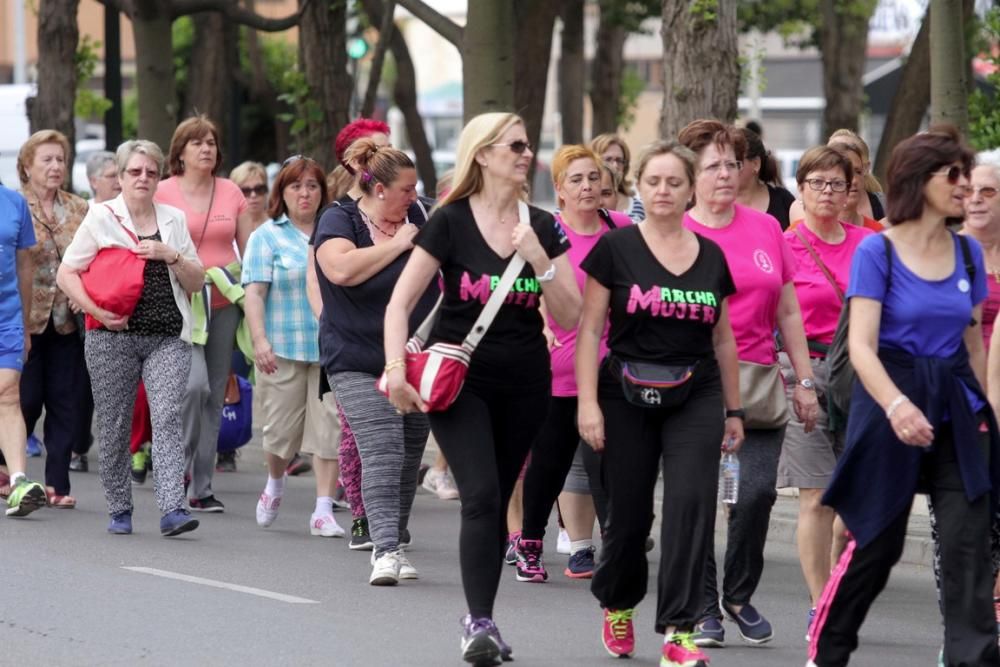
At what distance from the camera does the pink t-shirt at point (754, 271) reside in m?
7.76

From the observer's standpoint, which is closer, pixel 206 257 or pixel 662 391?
pixel 662 391

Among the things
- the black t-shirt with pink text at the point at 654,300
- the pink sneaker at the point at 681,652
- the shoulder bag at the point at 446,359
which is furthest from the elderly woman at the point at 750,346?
the shoulder bag at the point at 446,359

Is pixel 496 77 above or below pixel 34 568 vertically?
above

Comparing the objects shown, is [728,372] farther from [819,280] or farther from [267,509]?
[267,509]

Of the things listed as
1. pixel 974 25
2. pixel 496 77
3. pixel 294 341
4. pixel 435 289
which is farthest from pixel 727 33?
pixel 974 25

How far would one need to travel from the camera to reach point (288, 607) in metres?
8.38

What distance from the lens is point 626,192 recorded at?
11.4 metres

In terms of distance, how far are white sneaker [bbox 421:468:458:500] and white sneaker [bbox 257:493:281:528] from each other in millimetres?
1836

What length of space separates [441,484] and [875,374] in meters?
6.59

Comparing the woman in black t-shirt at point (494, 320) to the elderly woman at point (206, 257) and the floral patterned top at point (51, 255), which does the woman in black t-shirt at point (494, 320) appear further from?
the floral patterned top at point (51, 255)

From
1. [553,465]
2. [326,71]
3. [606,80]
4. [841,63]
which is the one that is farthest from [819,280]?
[841,63]

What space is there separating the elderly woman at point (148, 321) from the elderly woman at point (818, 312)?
3.35 meters

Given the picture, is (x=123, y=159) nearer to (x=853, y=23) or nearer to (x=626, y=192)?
(x=626, y=192)

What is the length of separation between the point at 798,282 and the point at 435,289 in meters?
1.75
